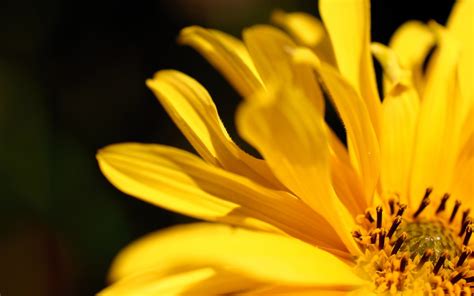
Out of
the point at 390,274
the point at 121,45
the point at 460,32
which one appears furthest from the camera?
the point at 121,45

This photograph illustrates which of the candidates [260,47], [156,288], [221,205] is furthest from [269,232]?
[260,47]

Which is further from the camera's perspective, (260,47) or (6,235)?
(6,235)

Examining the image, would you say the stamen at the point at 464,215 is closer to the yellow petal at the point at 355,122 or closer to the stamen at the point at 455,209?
the stamen at the point at 455,209

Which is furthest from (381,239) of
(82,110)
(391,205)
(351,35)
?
(82,110)

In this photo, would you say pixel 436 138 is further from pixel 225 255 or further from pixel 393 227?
pixel 225 255

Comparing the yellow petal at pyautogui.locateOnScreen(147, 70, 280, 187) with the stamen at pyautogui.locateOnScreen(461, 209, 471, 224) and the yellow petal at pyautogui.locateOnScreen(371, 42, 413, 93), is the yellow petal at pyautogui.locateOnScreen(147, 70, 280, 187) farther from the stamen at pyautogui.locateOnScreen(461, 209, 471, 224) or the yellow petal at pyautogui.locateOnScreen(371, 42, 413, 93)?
the stamen at pyautogui.locateOnScreen(461, 209, 471, 224)

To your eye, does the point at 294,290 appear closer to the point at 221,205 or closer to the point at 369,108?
the point at 221,205

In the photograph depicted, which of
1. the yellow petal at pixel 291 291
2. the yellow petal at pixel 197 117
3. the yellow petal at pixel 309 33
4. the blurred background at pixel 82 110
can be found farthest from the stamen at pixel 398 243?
the blurred background at pixel 82 110
